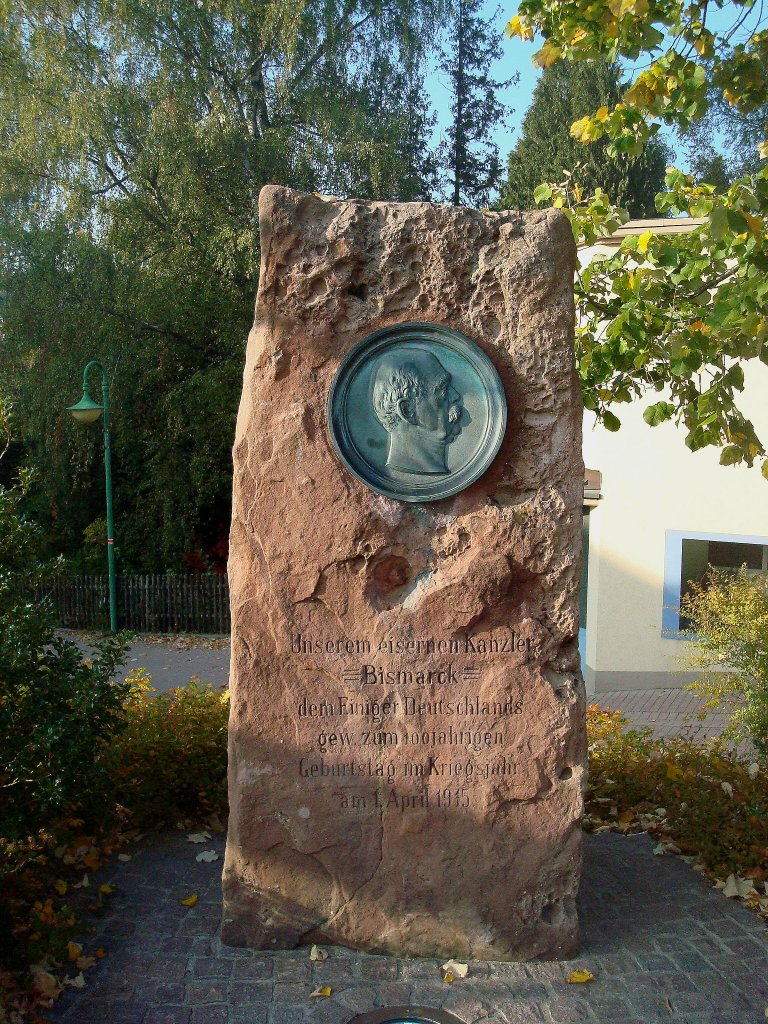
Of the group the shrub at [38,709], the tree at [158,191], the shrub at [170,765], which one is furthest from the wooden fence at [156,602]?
the shrub at [38,709]

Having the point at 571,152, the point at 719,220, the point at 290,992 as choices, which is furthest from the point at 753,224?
the point at 571,152

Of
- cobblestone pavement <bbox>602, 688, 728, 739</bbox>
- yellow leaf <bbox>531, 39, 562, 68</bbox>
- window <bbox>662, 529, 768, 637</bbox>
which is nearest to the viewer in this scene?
yellow leaf <bbox>531, 39, 562, 68</bbox>

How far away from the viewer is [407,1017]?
354 centimetres

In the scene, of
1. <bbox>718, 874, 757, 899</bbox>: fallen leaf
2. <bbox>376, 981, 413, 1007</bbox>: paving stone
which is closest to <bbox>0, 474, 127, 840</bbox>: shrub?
<bbox>376, 981, 413, 1007</bbox>: paving stone

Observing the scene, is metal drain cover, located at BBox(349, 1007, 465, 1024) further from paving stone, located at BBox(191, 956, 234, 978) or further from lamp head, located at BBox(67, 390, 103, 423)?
lamp head, located at BBox(67, 390, 103, 423)

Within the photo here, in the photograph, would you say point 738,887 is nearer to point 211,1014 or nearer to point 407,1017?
point 407,1017

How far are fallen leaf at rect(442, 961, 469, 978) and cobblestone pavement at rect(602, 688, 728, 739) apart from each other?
540 cm

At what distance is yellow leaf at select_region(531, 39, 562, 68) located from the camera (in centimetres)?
591

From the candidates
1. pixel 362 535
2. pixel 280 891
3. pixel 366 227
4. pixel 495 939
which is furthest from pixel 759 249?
pixel 280 891

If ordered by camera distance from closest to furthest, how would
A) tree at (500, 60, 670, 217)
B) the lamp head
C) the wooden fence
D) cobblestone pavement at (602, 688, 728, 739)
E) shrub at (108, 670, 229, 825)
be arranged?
shrub at (108, 670, 229, 825) < cobblestone pavement at (602, 688, 728, 739) < the lamp head < the wooden fence < tree at (500, 60, 670, 217)

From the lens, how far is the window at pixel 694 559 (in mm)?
10680

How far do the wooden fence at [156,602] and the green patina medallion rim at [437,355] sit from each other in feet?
38.9

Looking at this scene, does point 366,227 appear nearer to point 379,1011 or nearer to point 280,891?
point 280,891

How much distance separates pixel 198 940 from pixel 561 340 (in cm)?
310
